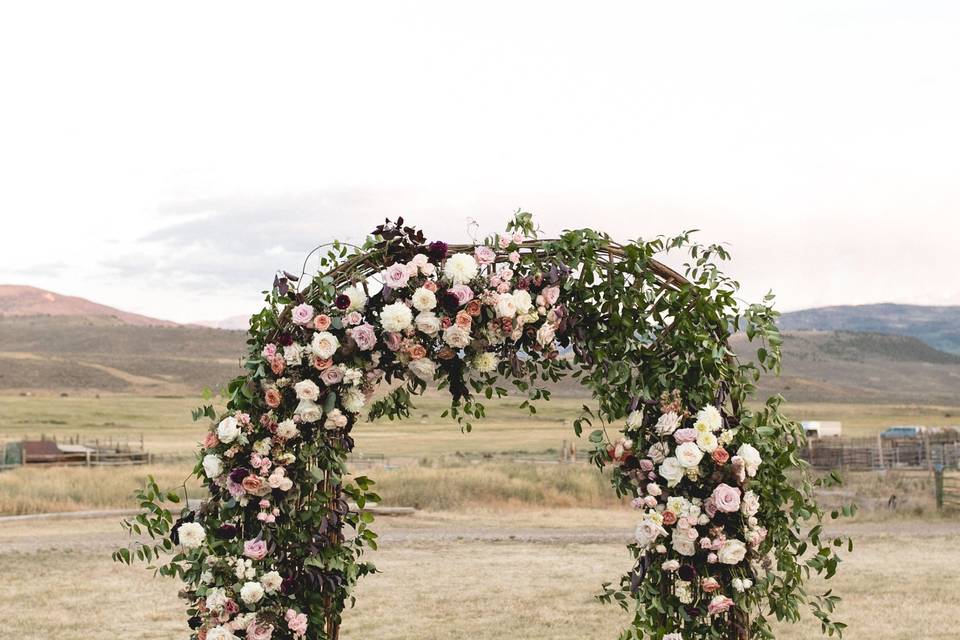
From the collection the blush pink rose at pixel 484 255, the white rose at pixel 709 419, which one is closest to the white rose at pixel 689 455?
the white rose at pixel 709 419

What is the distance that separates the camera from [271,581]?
4.75m

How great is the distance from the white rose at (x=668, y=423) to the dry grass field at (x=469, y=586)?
5.48 meters

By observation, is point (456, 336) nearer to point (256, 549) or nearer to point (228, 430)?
point (228, 430)

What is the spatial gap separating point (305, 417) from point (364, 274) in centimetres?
77

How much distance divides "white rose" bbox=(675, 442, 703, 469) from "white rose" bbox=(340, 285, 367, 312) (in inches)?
65.0

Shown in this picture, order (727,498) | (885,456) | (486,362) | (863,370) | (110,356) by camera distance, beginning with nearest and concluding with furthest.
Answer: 1. (727,498)
2. (486,362)
3. (885,456)
4. (110,356)
5. (863,370)

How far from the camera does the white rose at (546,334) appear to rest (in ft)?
15.8

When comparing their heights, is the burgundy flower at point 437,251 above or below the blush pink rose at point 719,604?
above

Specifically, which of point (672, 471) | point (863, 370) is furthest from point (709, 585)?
point (863, 370)

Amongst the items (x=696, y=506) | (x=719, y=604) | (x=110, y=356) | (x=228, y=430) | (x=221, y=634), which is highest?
(x=110, y=356)

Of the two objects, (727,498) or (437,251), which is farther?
(437,251)

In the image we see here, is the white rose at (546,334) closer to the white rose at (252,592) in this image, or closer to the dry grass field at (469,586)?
the white rose at (252,592)

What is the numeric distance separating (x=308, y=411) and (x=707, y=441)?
6.14 feet

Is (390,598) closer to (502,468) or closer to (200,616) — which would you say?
(200,616)
